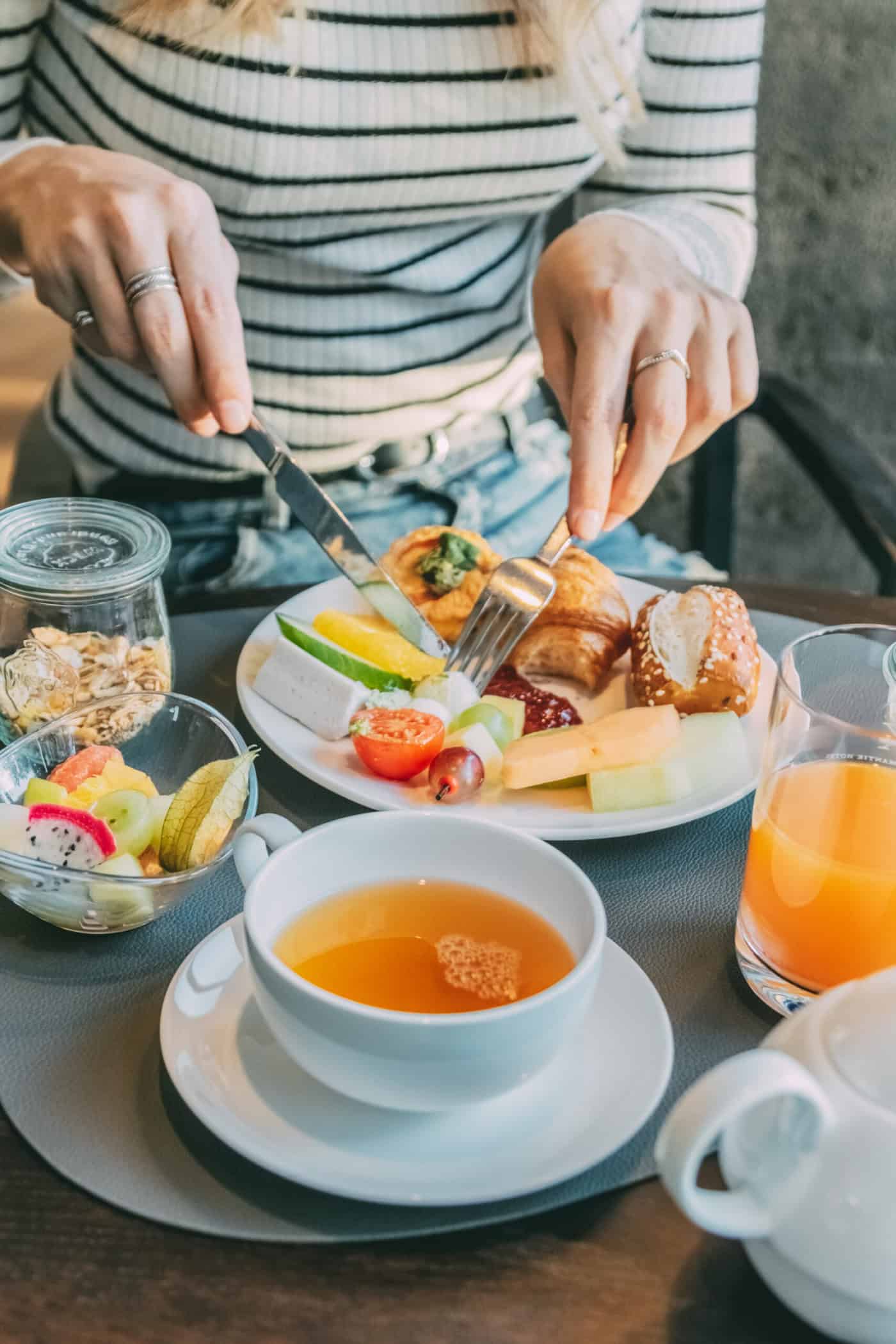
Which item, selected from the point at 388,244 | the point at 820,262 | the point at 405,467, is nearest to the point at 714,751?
the point at 405,467

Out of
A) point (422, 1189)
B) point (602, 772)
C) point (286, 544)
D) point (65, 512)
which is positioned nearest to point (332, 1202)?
point (422, 1189)

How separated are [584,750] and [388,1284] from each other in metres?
0.45

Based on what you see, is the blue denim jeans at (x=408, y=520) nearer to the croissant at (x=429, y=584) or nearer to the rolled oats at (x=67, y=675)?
the croissant at (x=429, y=584)

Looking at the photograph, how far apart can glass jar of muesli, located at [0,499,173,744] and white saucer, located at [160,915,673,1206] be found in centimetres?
31

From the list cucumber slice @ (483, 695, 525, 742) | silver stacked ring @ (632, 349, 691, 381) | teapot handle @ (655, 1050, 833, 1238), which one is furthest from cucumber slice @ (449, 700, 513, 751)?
teapot handle @ (655, 1050, 833, 1238)

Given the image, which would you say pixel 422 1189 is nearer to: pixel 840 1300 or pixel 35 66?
pixel 840 1300

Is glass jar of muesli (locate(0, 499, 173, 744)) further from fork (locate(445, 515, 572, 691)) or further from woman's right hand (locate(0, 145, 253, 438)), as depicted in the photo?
fork (locate(445, 515, 572, 691))

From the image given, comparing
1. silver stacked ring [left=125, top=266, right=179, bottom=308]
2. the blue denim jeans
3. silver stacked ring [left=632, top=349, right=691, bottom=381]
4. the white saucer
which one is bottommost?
the blue denim jeans

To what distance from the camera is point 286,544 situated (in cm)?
144

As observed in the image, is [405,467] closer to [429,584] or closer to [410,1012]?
[429,584]

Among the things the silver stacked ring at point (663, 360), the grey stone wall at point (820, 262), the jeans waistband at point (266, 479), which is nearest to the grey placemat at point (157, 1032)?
the silver stacked ring at point (663, 360)

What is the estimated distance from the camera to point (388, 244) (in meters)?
1.46

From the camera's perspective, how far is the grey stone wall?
6.89 ft

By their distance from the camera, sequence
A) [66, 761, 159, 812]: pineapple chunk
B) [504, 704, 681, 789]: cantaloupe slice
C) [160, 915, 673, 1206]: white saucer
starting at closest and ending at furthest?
[160, 915, 673, 1206]: white saucer < [66, 761, 159, 812]: pineapple chunk < [504, 704, 681, 789]: cantaloupe slice
